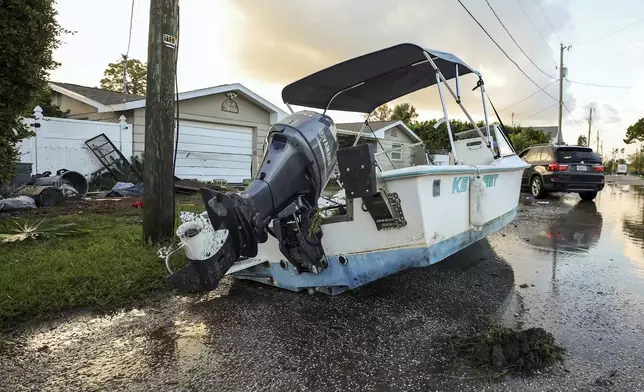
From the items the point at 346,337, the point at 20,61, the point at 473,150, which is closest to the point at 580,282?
the point at 473,150

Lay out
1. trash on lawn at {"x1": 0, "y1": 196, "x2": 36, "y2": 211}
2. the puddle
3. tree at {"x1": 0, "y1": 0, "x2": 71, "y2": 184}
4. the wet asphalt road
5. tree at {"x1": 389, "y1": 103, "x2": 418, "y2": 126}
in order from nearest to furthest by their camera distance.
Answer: the wet asphalt road, the puddle, tree at {"x1": 0, "y1": 0, "x2": 71, "y2": 184}, trash on lawn at {"x1": 0, "y1": 196, "x2": 36, "y2": 211}, tree at {"x1": 389, "y1": 103, "x2": 418, "y2": 126}

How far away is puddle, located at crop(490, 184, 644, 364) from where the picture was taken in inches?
118

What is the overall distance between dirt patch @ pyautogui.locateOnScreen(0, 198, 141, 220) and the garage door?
166 inches

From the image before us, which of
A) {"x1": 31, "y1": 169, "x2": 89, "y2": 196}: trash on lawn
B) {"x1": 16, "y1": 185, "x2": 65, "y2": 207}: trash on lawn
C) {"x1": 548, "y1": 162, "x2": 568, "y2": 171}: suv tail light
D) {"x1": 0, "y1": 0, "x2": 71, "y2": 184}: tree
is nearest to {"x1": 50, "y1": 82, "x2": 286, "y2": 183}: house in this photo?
{"x1": 31, "y1": 169, "x2": 89, "y2": 196}: trash on lawn

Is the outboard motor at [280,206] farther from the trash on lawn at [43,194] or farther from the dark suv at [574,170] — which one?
the dark suv at [574,170]

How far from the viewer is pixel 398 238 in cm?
311

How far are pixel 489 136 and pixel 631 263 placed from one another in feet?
7.80

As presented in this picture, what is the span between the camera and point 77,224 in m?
6.05

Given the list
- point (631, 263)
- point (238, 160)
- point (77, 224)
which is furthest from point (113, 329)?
point (238, 160)

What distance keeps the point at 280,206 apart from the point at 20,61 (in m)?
5.15

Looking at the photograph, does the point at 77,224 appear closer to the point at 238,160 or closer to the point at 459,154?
the point at 459,154

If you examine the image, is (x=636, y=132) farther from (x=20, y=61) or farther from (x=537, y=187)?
(x=20, y=61)

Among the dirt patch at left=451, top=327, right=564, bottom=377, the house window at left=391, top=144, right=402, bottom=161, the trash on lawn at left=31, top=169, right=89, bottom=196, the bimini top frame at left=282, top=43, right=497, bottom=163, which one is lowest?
the dirt patch at left=451, top=327, right=564, bottom=377

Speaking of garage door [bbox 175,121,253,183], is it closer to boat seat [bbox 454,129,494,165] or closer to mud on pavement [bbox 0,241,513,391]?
boat seat [bbox 454,129,494,165]
